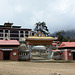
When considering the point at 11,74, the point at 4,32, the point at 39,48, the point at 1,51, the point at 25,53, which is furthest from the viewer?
the point at 4,32

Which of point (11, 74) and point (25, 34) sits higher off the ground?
point (25, 34)

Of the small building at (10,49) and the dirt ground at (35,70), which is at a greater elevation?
the small building at (10,49)

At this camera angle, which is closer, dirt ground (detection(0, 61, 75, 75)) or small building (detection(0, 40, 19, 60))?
dirt ground (detection(0, 61, 75, 75))

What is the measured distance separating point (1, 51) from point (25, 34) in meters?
41.0

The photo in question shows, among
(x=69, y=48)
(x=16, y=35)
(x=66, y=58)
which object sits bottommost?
(x=66, y=58)

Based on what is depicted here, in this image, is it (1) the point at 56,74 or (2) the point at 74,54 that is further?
(2) the point at 74,54

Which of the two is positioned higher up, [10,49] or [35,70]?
[10,49]

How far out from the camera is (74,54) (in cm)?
2598

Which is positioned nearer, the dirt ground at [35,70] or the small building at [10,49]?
the dirt ground at [35,70]

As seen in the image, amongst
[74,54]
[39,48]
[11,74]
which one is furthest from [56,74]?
[39,48]

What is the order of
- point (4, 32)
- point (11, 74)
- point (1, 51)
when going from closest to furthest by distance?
point (11, 74)
point (1, 51)
point (4, 32)

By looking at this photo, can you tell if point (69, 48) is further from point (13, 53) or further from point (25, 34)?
point (25, 34)

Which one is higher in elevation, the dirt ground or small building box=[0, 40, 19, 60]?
small building box=[0, 40, 19, 60]

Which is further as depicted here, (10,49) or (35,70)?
(10,49)
